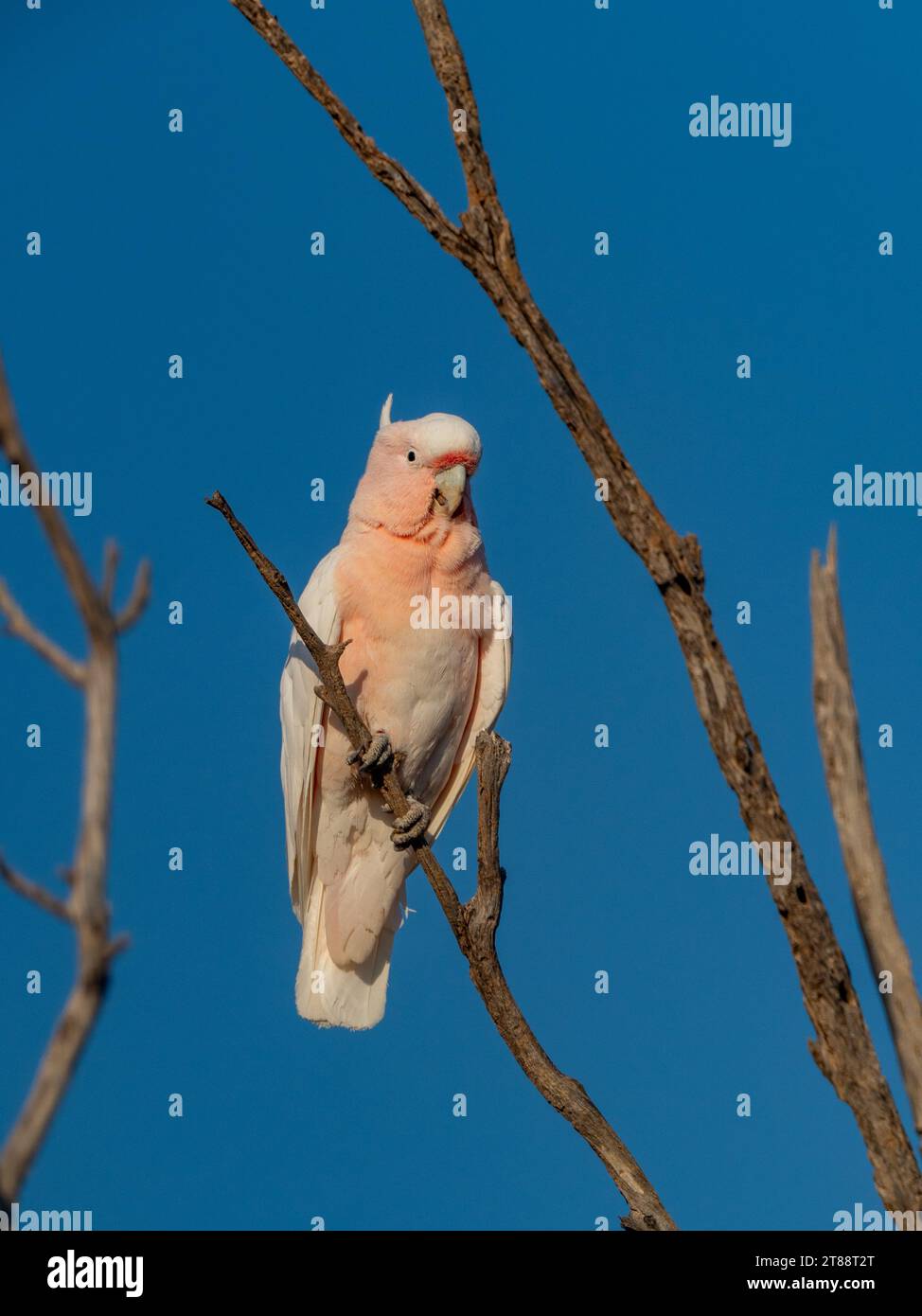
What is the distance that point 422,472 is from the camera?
6457 mm

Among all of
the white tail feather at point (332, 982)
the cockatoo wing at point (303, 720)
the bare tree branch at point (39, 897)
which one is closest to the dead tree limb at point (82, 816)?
the bare tree branch at point (39, 897)

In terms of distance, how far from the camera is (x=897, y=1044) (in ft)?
12.1

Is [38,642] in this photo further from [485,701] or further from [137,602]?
[485,701]

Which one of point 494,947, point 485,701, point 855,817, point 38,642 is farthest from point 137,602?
point 485,701

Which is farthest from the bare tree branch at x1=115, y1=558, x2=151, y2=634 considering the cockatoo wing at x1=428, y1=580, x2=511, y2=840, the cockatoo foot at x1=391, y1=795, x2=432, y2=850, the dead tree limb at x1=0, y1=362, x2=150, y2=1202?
the cockatoo wing at x1=428, y1=580, x2=511, y2=840

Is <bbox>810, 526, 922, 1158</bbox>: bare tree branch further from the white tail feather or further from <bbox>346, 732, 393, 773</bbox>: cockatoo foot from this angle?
the white tail feather

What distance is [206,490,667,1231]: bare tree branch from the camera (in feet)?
15.8

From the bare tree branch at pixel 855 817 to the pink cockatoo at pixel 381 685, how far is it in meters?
2.81

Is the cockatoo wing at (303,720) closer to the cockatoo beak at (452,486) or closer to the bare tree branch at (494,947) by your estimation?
the cockatoo beak at (452,486)

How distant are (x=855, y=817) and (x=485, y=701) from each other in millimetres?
3633

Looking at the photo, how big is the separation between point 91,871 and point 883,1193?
10.0 feet

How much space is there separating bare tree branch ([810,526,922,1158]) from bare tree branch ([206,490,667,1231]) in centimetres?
146
